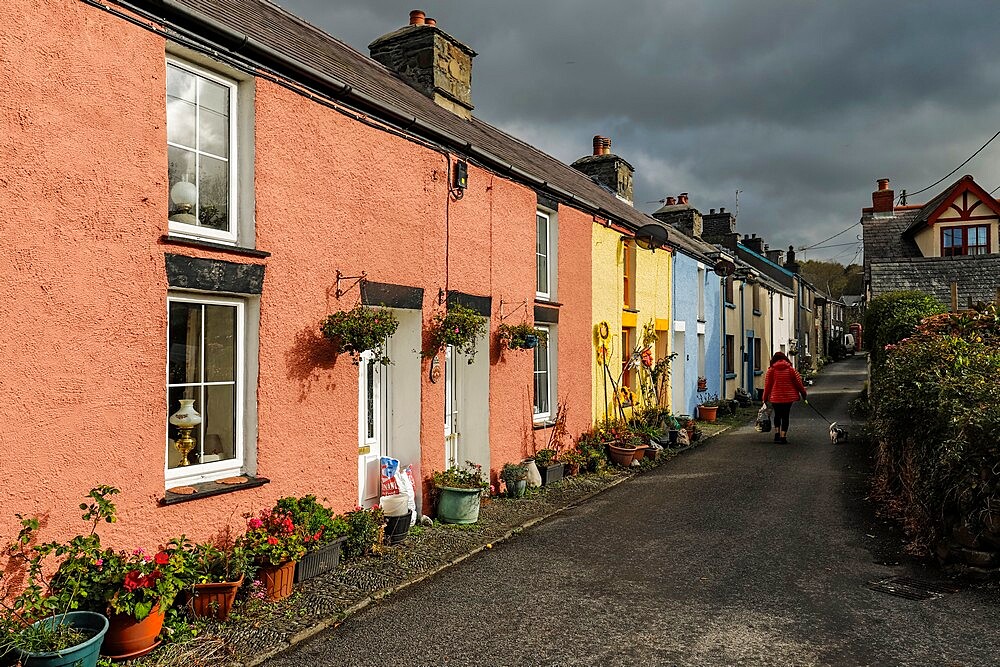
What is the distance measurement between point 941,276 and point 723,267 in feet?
18.5

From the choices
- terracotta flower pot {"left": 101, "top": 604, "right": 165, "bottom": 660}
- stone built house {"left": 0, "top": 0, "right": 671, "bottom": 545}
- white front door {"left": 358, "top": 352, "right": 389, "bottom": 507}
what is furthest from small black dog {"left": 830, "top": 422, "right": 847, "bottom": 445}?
terracotta flower pot {"left": 101, "top": 604, "right": 165, "bottom": 660}

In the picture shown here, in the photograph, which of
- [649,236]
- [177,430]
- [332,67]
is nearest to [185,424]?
[177,430]

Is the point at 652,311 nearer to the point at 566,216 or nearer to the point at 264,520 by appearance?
the point at 566,216

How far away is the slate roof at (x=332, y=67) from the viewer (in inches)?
248

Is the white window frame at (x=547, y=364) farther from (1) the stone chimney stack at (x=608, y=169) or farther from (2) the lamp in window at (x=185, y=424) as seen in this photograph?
(1) the stone chimney stack at (x=608, y=169)

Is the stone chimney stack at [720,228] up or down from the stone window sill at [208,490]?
up

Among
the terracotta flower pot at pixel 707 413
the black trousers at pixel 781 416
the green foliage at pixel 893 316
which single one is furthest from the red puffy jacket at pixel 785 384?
the terracotta flower pot at pixel 707 413

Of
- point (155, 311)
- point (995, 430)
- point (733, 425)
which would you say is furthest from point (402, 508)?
point (733, 425)

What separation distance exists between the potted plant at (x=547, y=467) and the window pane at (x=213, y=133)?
653 centimetres

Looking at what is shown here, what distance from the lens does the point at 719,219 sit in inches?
1350

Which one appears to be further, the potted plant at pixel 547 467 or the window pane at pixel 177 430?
the potted plant at pixel 547 467

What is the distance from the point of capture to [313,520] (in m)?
6.61

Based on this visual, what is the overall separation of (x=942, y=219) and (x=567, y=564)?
91.9 feet

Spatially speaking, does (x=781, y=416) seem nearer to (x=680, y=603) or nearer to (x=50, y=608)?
(x=680, y=603)
